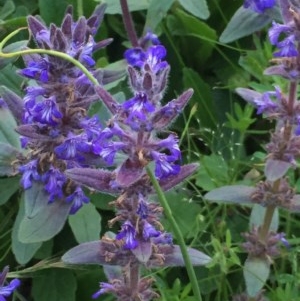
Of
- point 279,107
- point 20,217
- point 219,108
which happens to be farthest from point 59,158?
point 219,108

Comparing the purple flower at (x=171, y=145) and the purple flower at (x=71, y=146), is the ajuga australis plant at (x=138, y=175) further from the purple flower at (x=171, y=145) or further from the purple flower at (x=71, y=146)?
the purple flower at (x=71, y=146)

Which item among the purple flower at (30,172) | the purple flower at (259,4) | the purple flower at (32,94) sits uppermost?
the purple flower at (32,94)

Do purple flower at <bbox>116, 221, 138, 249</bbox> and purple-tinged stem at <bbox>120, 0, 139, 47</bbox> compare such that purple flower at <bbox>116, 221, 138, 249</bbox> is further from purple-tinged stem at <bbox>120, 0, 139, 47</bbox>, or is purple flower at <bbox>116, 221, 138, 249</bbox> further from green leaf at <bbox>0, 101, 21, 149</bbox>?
purple-tinged stem at <bbox>120, 0, 139, 47</bbox>

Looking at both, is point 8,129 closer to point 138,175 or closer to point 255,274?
point 138,175

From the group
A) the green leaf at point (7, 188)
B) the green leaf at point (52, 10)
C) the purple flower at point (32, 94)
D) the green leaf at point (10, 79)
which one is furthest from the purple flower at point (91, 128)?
the green leaf at point (52, 10)

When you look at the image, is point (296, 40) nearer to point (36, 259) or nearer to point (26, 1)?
point (36, 259)

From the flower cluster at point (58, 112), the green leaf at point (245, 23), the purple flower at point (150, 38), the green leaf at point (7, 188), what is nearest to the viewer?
the flower cluster at point (58, 112)

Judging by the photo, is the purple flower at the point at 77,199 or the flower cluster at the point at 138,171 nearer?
the flower cluster at the point at 138,171
